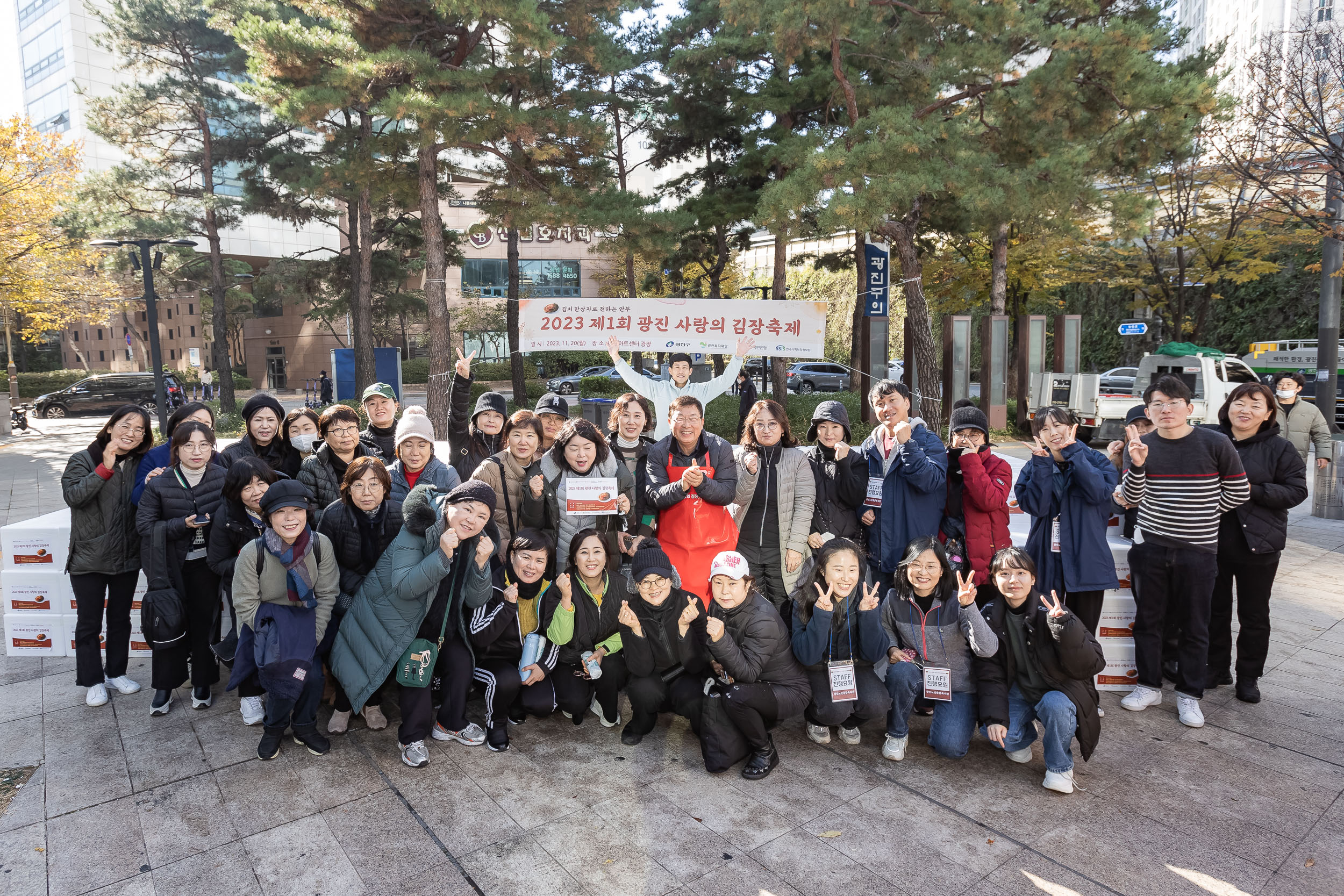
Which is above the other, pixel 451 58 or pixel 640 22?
pixel 640 22

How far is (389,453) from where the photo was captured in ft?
16.0

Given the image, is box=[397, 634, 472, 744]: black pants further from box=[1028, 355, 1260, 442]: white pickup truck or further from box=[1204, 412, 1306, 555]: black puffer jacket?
box=[1028, 355, 1260, 442]: white pickup truck

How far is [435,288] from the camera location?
14.4 m

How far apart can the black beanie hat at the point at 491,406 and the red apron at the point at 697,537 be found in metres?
1.35

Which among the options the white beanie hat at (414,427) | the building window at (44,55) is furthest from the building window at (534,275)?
the white beanie hat at (414,427)

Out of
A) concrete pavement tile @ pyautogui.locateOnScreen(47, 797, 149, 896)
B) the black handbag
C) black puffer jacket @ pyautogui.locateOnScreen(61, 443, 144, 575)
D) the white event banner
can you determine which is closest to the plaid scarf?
the black handbag

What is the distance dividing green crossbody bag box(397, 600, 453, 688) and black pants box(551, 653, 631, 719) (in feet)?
2.14

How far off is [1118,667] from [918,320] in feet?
30.1

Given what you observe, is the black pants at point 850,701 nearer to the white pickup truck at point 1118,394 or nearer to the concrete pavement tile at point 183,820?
the concrete pavement tile at point 183,820

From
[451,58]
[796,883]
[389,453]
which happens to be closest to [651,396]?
[389,453]

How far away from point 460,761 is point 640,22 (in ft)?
61.2

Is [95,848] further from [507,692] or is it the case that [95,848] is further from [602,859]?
[602,859]

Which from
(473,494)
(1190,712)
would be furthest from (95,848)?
(1190,712)

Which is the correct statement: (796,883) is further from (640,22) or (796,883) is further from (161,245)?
(161,245)
